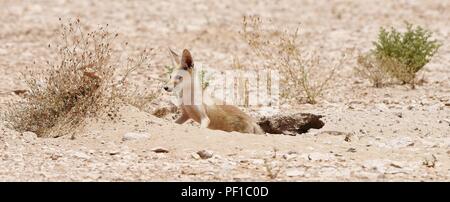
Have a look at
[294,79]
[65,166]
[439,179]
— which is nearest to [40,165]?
[65,166]

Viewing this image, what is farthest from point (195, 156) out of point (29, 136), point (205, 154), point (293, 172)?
point (29, 136)

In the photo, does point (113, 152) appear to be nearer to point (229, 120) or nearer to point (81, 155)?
point (81, 155)

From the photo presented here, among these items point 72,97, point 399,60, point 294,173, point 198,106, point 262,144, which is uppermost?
point 399,60

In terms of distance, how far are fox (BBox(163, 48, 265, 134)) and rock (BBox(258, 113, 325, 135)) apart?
436mm

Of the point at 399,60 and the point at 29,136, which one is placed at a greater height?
the point at 399,60

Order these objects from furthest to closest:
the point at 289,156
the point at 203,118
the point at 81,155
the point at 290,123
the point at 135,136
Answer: the point at 290,123, the point at 203,118, the point at 135,136, the point at 81,155, the point at 289,156

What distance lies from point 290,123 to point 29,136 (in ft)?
9.33

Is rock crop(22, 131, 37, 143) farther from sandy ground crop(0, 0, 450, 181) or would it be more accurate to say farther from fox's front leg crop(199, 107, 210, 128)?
fox's front leg crop(199, 107, 210, 128)

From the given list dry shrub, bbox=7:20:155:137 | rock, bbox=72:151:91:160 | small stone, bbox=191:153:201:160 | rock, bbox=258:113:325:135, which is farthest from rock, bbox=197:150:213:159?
rock, bbox=258:113:325:135

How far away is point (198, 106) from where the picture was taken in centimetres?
869

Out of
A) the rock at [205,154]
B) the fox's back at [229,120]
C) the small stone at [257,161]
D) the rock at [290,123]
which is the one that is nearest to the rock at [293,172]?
the small stone at [257,161]

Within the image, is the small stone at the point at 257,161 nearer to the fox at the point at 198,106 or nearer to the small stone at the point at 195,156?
the small stone at the point at 195,156

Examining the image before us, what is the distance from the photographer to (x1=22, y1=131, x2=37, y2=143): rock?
7.58 metres
